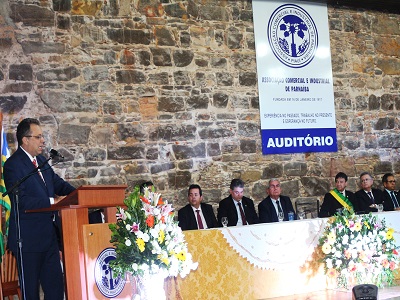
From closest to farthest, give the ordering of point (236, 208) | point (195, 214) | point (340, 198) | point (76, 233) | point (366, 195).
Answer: point (76, 233) < point (195, 214) < point (236, 208) < point (340, 198) < point (366, 195)

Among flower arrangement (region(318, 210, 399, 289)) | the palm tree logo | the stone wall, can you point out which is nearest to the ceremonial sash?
the stone wall

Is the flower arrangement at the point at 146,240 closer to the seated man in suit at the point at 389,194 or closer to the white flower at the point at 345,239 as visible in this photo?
the white flower at the point at 345,239

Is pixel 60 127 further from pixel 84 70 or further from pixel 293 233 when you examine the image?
pixel 293 233

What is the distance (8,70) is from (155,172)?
6.48ft

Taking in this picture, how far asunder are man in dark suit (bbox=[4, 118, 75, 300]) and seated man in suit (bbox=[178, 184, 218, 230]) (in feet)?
9.44

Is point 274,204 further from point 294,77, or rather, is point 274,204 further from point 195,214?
point 294,77

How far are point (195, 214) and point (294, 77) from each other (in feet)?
A: 7.86

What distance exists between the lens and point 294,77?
8.65 meters

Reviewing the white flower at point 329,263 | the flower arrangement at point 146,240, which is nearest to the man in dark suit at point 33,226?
the flower arrangement at point 146,240

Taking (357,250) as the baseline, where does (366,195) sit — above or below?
above

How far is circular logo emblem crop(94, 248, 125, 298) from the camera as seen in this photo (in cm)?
392

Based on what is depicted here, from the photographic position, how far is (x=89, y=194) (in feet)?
12.7

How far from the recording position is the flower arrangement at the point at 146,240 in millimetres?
3947

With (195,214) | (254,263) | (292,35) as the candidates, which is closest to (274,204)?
(195,214)
